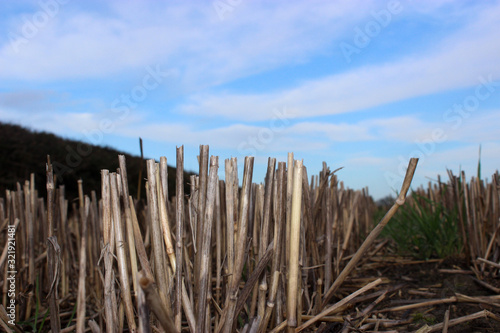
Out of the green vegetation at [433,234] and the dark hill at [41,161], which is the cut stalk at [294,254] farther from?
the dark hill at [41,161]

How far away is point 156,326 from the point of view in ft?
5.94

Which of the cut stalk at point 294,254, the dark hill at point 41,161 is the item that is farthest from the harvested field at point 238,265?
the dark hill at point 41,161

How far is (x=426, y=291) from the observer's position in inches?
126

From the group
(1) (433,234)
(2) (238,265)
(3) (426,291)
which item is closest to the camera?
(2) (238,265)

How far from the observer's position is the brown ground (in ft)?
8.28

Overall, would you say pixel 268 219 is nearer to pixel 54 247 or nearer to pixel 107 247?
pixel 107 247

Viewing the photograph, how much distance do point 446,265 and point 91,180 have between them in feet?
19.6

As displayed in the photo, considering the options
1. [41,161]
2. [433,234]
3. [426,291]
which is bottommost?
[426,291]

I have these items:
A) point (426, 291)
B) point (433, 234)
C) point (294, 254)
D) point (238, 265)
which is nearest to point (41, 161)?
point (433, 234)

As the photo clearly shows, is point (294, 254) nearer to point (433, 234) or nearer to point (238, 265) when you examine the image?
point (238, 265)

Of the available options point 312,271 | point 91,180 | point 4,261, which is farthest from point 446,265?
point 91,180

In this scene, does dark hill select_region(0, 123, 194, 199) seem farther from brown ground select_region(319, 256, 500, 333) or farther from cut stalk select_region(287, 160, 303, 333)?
cut stalk select_region(287, 160, 303, 333)

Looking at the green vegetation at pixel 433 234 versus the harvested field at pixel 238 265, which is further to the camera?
the green vegetation at pixel 433 234

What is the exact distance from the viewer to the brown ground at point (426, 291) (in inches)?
99.3
